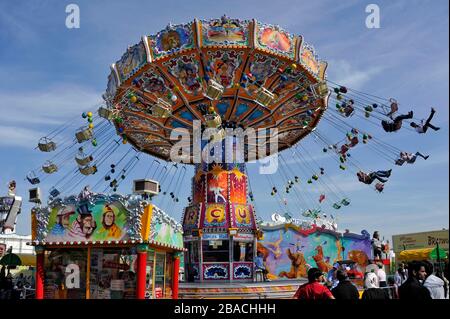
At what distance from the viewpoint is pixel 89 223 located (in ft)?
41.0

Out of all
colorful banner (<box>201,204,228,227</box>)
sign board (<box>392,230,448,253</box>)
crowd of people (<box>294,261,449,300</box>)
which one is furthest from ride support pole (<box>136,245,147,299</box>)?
sign board (<box>392,230,448,253</box>)

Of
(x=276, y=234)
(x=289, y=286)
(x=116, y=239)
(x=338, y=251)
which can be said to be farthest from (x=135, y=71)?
(x=338, y=251)

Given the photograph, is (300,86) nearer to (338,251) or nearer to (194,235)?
A: (194,235)

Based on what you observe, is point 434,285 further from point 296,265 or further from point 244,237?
point 296,265

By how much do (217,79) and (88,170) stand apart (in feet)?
24.6

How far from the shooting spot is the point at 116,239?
1218 cm

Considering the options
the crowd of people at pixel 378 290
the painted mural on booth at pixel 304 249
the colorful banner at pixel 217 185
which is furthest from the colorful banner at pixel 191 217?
the crowd of people at pixel 378 290

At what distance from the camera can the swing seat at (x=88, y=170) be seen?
801 inches

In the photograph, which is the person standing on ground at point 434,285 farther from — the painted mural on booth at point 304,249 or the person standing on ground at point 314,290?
the painted mural on booth at point 304,249

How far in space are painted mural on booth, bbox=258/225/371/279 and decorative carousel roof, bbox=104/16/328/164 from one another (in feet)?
26.1

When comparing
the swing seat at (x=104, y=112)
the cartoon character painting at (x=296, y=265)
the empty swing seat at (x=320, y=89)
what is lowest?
the cartoon character painting at (x=296, y=265)

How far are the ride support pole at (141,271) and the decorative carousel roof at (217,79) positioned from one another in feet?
22.2

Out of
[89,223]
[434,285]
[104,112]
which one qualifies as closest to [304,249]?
[104,112]

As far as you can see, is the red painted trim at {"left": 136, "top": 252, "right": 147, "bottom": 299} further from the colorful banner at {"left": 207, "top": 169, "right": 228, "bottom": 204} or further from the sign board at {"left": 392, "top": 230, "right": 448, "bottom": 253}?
the sign board at {"left": 392, "top": 230, "right": 448, "bottom": 253}
